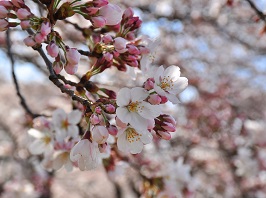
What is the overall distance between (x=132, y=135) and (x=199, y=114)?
137 inches

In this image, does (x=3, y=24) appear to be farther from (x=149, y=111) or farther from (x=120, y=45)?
(x=149, y=111)

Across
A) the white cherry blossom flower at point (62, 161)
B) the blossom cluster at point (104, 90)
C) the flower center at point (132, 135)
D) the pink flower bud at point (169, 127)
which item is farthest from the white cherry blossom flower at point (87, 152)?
the white cherry blossom flower at point (62, 161)

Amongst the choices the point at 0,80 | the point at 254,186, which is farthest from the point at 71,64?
the point at 0,80

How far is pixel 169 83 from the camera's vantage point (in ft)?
4.09

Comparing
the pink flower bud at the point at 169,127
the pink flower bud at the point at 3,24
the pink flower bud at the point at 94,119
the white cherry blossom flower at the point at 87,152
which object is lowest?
the white cherry blossom flower at the point at 87,152

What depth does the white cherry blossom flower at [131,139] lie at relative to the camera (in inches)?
47.2

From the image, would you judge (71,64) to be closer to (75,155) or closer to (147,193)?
(75,155)

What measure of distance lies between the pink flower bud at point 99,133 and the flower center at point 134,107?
10cm

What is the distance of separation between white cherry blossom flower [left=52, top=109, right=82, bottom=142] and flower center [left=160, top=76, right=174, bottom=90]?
55 centimetres

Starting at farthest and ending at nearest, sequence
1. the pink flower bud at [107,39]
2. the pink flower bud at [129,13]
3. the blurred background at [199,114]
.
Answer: the blurred background at [199,114]
the pink flower bud at [129,13]
the pink flower bud at [107,39]

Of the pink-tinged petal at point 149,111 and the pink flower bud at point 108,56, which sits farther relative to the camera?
the pink flower bud at point 108,56

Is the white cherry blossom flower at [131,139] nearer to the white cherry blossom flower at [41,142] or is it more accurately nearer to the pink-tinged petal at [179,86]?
the pink-tinged petal at [179,86]

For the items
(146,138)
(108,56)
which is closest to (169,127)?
(146,138)

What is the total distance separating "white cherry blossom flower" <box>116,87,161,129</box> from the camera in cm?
113
